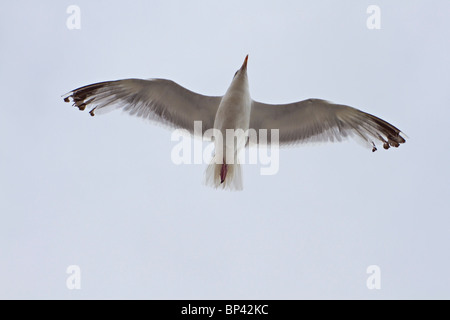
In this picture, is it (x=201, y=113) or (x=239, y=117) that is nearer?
(x=239, y=117)

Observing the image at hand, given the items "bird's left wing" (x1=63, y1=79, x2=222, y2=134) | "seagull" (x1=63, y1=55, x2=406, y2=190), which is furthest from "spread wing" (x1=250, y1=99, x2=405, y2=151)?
"bird's left wing" (x1=63, y1=79, x2=222, y2=134)

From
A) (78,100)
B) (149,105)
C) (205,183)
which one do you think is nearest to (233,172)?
(205,183)

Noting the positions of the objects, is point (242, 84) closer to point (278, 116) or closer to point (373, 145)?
point (278, 116)

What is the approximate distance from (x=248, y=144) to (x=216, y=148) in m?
0.51

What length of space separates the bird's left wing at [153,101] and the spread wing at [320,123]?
1.80ft

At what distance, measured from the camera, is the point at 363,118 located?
5.46 metres

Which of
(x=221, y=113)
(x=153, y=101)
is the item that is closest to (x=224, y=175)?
(x=221, y=113)

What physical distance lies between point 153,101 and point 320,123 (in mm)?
1768

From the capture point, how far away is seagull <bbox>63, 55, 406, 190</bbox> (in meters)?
5.34

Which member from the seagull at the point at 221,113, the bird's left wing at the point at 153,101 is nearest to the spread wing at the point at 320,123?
the seagull at the point at 221,113

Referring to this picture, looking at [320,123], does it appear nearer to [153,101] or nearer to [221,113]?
[221,113]

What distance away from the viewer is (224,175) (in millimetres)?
5441

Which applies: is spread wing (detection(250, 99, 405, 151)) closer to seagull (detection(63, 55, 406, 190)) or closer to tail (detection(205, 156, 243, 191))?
seagull (detection(63, 55, 406, 190))

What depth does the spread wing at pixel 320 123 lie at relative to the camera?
17.7 ft
